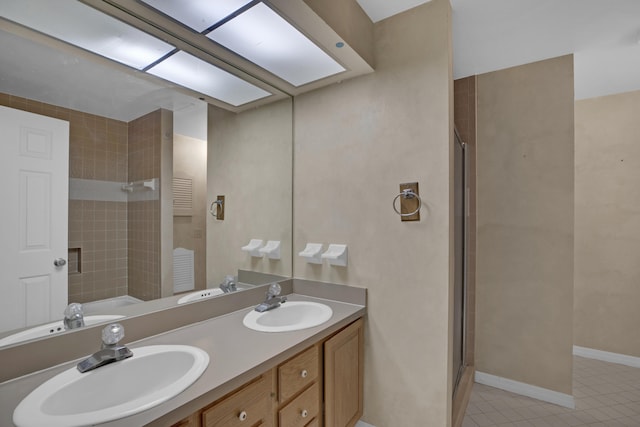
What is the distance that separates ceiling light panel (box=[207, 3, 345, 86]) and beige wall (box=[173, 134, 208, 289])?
1.79ft

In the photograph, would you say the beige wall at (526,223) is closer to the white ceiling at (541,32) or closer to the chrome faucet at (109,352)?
the white ceiling at (541,32)

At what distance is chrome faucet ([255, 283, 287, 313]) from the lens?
5.40ft

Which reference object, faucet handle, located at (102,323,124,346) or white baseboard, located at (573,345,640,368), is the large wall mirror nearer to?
faucet handle, located at (102,323,124,346)

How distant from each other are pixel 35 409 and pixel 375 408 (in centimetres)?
157

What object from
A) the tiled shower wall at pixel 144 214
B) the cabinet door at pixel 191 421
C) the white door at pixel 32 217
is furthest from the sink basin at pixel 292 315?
the white door at pixel 32 217

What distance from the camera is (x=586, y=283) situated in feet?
9.53

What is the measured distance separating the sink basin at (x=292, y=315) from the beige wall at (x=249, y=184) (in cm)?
30

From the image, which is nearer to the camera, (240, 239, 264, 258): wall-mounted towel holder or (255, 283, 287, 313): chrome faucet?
(255, 283, 287, 313): chrome faucet

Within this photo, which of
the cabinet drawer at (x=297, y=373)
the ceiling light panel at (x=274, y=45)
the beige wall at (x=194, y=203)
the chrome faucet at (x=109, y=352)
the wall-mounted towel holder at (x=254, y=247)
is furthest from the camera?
the wall-mounted towel holder at (x=254, y=247)

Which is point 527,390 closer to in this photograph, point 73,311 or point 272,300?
point 272,300

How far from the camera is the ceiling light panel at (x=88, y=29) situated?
3.28ft

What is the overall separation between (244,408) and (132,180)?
99 cm

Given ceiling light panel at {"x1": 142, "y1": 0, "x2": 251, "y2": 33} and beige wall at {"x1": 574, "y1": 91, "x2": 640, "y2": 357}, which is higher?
ceiling light panel at {"x1": 142, "y1": 0, "x2": 251, "y2": 33}

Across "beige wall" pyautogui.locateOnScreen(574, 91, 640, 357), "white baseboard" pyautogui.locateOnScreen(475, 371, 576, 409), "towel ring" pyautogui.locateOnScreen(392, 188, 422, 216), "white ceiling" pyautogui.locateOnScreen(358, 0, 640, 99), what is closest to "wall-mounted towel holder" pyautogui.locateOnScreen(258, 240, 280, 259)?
"towel ring" pyautogui.locateOnScreen(392, 188, 422, 216)
